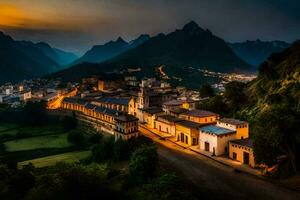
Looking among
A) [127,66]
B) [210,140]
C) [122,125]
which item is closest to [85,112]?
[122,125]

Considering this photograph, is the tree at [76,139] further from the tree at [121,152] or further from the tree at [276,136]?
the tree at [276,136]

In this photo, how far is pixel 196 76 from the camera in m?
157

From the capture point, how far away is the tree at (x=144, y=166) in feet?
103

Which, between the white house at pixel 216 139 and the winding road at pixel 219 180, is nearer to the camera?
the winding road at pixel 219 180

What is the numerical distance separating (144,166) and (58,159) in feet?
69.2

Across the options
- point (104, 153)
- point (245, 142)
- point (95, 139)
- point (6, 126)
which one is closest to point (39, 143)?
point (95, 139)

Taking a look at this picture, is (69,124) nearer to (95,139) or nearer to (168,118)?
(95,139)

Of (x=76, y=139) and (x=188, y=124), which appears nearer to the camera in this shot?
(x=188, y=124)

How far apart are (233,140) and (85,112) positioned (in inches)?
1605

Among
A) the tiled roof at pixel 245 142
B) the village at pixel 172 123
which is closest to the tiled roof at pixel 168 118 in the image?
the village at pixel 172 123

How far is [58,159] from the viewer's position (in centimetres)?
4838

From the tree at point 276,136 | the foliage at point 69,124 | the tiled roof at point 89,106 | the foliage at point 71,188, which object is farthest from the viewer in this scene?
the tiled roof at point 89,106

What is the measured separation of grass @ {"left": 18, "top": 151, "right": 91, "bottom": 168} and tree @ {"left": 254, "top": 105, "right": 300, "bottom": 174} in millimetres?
26327

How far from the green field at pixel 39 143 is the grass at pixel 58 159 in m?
6.16
